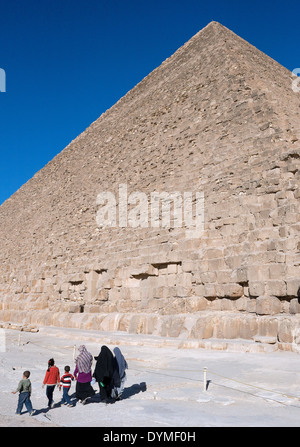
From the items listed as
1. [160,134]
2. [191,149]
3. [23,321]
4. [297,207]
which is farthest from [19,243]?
[297,207]

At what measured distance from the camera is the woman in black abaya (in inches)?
177

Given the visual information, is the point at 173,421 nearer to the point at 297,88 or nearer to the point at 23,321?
the point at 23,321

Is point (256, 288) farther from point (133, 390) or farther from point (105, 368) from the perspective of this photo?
point (105, 368)

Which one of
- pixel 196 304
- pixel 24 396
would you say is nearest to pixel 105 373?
pixel 24 396

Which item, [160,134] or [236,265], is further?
[160,134]

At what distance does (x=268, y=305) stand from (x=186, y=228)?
10.2ft

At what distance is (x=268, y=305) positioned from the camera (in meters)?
7.44

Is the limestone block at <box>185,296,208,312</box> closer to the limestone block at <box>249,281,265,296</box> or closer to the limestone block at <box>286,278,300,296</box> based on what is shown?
the limestone block at <box>249,281,265,296</box>

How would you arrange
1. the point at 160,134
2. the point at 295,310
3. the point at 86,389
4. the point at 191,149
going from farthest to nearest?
the point at 160,134 < the point at 191,149 < the point at 295,310 < the point at 86,389

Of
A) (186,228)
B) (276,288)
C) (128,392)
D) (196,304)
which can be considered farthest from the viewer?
(186,228)

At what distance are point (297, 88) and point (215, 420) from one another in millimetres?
14951

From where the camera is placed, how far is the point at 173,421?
12.0 ft

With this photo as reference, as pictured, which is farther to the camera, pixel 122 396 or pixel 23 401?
pixel 122 396

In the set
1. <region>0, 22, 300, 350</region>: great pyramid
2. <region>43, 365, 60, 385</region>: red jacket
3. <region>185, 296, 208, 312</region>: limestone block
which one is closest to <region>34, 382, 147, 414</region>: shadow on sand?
<region>43, 365, 60, 385</region>: red jacket
